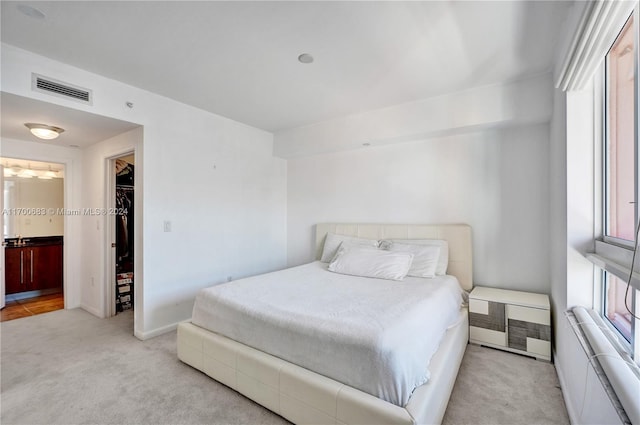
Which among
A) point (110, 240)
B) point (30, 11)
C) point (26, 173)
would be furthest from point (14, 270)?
point (30, 11)

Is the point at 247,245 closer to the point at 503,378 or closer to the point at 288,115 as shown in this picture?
the point at 288,115

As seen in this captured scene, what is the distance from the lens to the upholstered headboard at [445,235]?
3.06 meters

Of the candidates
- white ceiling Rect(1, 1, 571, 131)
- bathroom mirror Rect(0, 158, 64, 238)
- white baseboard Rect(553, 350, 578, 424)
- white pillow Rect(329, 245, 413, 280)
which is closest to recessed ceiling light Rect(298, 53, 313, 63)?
white ceiling Rect(1, 1, 571, 131)

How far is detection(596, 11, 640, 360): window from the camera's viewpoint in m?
1.30

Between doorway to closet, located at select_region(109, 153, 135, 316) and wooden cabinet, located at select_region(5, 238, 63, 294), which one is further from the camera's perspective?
wooden cabinet, located at select_region(5, 238, 63, 294)

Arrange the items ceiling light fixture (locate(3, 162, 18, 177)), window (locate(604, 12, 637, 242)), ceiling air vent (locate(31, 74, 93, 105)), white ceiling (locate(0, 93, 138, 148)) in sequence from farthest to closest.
Answer: ceiling light fixture (locate(3, 162, 18, 177))
white ceiling (locate(0, 93, 138, 148))
ceiling air vent (locate(31, 74, 93, 105))
window (locate(604, 12, 637, 242))

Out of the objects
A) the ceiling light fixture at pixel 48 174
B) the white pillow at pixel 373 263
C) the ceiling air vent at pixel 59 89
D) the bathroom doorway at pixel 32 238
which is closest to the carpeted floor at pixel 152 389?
the white pillow at pixel 373 263

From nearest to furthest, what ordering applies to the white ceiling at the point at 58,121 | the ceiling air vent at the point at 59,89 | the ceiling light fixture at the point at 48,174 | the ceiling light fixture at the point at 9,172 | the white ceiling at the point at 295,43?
the white ceiling at the point at 295,43, the ceiling air vent at the point at 59,89, the white ceiling at the point at 58,121, the ceiling light fixture at the point at 9,172, the ceiling light fixture at the point at 48,174

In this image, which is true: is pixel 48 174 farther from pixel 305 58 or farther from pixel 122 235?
pixel 305 58

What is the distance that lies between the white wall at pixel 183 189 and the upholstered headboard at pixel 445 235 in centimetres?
149

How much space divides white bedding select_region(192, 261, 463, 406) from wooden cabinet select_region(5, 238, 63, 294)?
4.01 m

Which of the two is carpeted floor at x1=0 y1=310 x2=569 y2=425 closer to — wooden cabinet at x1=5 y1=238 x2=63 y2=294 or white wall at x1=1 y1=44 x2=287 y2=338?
white wall at x1=1 y1=44 x2=287 y2=338

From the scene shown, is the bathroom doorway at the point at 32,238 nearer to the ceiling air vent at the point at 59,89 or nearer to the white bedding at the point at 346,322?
the ceiling air vent at the point at 59,89

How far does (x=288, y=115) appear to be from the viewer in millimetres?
3604
